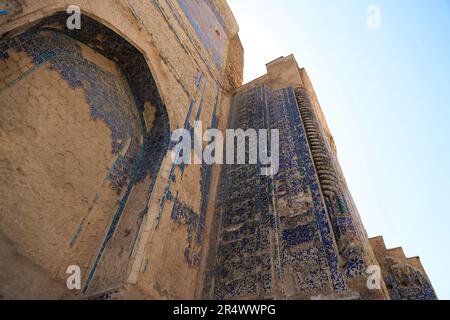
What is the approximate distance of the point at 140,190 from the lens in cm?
275

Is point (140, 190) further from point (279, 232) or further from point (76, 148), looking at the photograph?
point (279, 232)

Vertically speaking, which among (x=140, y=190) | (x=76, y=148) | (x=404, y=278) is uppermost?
(x=76, y=148)

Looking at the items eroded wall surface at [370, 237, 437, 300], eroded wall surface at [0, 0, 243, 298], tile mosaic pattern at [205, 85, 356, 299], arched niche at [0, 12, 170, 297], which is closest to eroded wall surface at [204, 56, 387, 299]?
tile mosaic pattern at [205, 85, 356, 299]

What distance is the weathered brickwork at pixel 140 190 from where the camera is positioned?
2117mm

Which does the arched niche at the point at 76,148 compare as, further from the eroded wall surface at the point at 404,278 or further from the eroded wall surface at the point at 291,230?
the eroded wall surface at the point at 404,278

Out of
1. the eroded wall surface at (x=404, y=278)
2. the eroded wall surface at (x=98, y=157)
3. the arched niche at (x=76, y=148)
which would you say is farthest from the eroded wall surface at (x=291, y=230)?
the arched niche at (x=76, y=148)

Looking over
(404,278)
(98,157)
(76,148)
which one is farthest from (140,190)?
(404,278)

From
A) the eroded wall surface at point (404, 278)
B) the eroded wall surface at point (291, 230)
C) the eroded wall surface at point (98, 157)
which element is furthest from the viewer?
the eroded wall surface at point (404, 278)

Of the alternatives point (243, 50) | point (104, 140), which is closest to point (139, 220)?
point (104, 140)

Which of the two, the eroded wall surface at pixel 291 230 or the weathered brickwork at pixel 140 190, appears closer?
the weathered brickwork at pixel 140 190

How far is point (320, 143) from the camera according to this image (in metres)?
3.38
